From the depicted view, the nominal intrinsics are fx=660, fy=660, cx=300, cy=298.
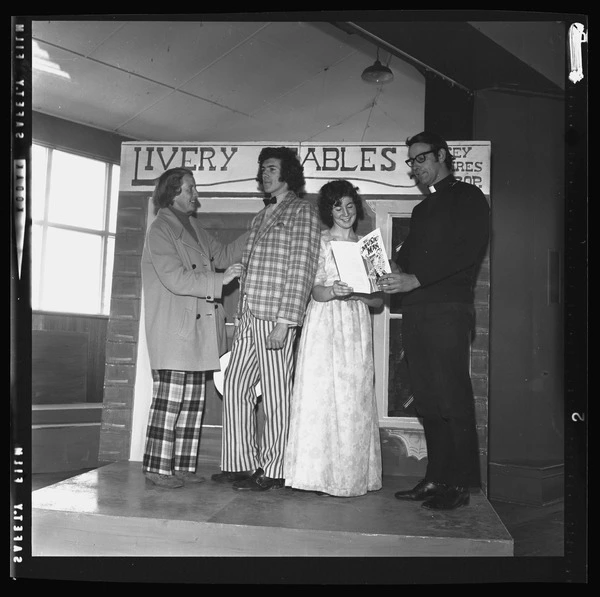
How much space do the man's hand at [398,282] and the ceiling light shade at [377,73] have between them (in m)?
1.50

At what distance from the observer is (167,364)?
11.3ft

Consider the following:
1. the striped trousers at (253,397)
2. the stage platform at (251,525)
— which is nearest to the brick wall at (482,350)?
the stage platform at (251,525)

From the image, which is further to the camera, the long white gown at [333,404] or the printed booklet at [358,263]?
the long white gown at [333,404]

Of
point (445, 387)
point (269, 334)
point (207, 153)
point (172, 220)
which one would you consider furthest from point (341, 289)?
point (207, 153)

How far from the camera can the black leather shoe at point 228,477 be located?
342 centimetres

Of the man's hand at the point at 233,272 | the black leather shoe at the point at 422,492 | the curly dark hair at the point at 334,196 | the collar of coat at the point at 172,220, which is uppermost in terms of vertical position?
the curly dark hair at the point at 334,196

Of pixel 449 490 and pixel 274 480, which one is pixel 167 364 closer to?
pixel 274 480

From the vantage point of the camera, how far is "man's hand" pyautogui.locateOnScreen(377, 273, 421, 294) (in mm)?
3076

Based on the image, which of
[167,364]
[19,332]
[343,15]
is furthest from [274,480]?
[343,15]

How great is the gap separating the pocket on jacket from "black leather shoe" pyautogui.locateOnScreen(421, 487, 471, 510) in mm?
1462

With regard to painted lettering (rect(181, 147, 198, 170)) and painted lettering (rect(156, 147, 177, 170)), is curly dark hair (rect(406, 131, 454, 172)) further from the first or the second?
painted lettering (rect(156, 147, 177, 170))

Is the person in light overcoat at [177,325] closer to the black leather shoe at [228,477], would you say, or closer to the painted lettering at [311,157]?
the black leather shoe at [228,477]

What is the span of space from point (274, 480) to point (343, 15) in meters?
2.19

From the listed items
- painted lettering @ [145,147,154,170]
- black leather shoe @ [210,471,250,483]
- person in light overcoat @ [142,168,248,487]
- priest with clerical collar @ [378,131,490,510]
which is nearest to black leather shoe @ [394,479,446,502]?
priest with clerical collar @ [378,131,490,510]
